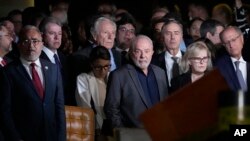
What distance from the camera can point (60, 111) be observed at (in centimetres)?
741

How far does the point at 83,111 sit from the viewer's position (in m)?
7.96

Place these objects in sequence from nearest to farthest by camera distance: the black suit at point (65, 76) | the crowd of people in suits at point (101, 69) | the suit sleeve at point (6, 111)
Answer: the suit sleeve at point (6, 111)
the crowd of people in suits at point (101, 69)
the black suit at point (65, 76)

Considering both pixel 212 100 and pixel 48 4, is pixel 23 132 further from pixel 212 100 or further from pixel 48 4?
pixel 48 4

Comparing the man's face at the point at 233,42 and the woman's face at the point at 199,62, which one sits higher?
the man's face at the point at 233,42

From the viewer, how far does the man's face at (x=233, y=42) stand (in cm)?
867

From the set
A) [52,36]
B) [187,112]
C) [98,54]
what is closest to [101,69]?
[98,54]

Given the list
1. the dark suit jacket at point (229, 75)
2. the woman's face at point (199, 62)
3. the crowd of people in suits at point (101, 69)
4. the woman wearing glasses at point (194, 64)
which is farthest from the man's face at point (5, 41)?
the dark suit jacket at point (229, 75)

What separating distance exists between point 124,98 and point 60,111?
0.82m

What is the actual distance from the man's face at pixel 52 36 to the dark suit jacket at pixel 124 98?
1.43 m

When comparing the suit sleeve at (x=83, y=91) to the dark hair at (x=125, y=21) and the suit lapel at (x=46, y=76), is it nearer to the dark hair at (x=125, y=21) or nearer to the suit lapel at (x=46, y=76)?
the suit lapel at (x=46, y=76)

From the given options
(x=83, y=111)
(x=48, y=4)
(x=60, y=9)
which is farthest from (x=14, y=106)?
(x=48, y=4)

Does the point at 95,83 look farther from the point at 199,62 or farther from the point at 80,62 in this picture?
the point at 199,62

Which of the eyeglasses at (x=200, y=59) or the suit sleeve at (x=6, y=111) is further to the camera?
the eyeglasses at (x=200, y=59)

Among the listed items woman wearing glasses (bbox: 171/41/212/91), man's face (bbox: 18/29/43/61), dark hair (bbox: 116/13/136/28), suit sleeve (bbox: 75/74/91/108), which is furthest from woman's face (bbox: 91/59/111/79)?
Answer: dark hair (bbox: 116/13/136/28)
